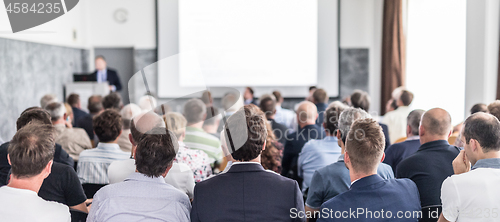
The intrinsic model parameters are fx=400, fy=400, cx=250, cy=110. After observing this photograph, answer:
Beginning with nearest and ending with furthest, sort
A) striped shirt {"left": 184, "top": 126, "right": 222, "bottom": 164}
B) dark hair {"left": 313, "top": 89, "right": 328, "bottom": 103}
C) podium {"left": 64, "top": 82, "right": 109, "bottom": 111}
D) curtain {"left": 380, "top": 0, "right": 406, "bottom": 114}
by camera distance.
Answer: striped shirt {"left": 184, "top": 126, "right": 222, "bottom": 164}, dark hair {"left": 313, "top": 89, "right": 328, "bottom": 103}, podium {"left": 64, "top": 82, "right": 109, "bottom": 111}, curtain {"left": 380, "top": 0, "right": 406, "bottom": 114}

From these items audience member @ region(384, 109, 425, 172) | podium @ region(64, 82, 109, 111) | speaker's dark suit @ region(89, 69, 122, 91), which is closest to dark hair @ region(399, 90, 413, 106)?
audience member @ region(384, 109, 425, 172)

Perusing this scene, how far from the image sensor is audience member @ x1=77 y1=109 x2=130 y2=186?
2568mm

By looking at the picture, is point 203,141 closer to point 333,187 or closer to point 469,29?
point 333,187

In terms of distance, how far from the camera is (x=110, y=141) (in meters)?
2.70

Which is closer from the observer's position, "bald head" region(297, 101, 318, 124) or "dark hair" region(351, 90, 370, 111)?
"bald head" region(297, 101, 318, 124)

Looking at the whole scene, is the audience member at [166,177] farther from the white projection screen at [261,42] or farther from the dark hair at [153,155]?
the white projection screen at [261,42]

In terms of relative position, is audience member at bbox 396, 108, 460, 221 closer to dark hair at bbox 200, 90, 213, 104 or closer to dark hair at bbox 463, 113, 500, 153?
dark hair at bbox 463, 113, 500, 153

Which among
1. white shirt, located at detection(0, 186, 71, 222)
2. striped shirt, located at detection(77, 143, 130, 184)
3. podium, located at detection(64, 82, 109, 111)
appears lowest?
striped shirt, located at detection(77, 143, 130, 184)

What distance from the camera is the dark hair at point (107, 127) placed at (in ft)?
8.71

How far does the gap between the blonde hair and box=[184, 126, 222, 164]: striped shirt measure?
20 cm

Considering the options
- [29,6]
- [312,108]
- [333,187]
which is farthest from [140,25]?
[333,187]

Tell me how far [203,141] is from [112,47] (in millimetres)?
6256

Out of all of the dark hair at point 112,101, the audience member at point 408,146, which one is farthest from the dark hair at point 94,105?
the audience member at point 408,146

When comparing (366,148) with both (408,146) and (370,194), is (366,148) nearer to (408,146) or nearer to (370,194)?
(370,194)
